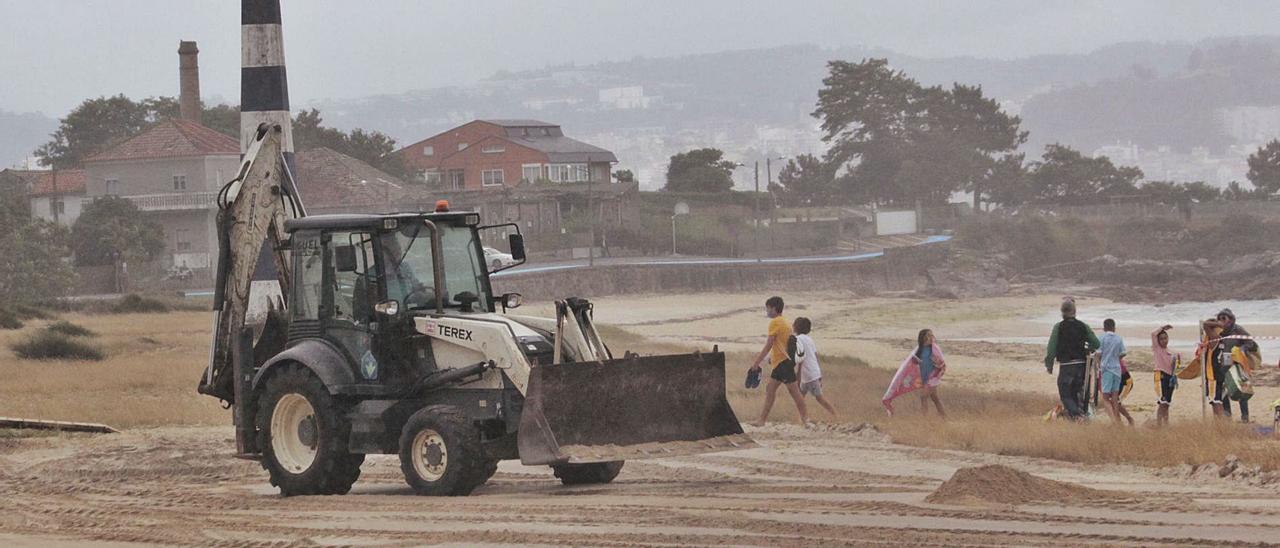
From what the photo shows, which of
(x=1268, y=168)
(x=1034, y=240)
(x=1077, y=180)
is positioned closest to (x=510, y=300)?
(x=1034, y=240)

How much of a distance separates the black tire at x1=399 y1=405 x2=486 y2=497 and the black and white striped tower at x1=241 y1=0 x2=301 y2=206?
271 inches

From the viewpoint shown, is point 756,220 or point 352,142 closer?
point 756,220

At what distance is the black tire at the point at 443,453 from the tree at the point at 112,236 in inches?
2566

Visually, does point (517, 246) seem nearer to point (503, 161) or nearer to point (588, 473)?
point (588, 473)

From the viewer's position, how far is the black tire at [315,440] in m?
13.7

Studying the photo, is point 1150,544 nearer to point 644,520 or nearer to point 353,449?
point 644,520

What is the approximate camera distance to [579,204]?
4077 inches

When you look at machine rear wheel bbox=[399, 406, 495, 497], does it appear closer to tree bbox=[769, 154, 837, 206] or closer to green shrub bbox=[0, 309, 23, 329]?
green shrub bbox=[0, 309, 23, 329]

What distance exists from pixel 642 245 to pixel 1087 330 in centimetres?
7710

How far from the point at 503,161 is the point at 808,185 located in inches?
1029

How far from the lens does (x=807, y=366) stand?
2059 centimetres

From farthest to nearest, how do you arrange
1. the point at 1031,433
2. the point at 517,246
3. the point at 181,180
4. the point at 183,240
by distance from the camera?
the point at 181,180 < the point at 183,240 < the point at 1031,433 < the point at 517,246

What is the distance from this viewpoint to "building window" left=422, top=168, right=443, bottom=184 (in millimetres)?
119281

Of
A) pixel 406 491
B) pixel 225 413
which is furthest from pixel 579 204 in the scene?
pixel 406 491
